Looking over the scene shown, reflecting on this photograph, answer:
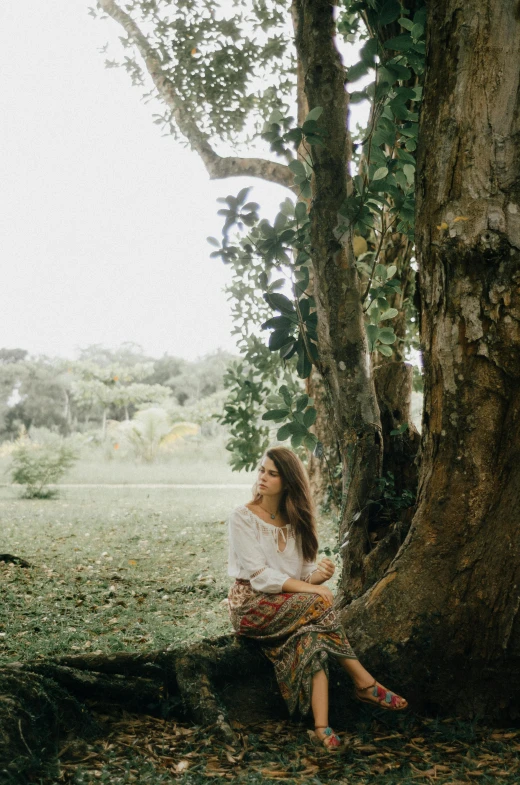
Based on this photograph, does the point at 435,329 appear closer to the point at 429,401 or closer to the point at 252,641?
the point at 429,401

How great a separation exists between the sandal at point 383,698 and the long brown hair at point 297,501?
26.5 inches

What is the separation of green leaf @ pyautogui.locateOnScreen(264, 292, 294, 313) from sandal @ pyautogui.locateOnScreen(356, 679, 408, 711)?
1761mm

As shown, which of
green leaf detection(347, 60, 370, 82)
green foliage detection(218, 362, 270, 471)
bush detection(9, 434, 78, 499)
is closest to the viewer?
green leaf detection(347, 60, 370, 82)

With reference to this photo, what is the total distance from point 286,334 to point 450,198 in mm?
1091

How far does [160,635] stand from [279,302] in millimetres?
2276

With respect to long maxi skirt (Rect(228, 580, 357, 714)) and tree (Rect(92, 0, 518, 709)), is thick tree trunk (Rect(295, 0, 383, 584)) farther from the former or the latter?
long maxi skirt (Rect(228, 580, 357, 714))

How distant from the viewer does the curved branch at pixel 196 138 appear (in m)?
8.52

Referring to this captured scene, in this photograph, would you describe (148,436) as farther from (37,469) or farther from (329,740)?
(329,740)

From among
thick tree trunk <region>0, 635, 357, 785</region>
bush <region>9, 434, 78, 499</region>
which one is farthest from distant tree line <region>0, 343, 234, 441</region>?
thick tree trunk <region>0, 635, 357, 785</region>

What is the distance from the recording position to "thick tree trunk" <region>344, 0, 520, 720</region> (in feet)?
9.84

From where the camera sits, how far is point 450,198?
304cm

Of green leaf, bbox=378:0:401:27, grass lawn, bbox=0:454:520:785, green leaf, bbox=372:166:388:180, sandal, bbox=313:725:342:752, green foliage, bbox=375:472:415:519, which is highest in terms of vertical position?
green leaf, bbox=378:0:401:27

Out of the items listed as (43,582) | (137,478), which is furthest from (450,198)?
(137,478)

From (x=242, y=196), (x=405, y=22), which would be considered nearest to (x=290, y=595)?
(x=242, y=196)
